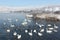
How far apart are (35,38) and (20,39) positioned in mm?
1944

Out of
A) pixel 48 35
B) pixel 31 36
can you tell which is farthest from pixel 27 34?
pixel 48 35

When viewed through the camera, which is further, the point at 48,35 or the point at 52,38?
the point at 48,35

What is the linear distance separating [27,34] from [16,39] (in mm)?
3109

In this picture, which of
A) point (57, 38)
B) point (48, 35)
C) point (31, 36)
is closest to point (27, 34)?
A: point (31, 36)

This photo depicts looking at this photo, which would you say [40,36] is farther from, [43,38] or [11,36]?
[11,36]

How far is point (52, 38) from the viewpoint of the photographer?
22938mm

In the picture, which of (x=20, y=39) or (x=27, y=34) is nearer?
(x=20, y=39)

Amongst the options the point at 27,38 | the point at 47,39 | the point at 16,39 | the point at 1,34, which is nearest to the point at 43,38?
the point at 47,39

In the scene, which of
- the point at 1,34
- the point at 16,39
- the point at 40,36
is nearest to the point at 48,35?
the point at 40,36

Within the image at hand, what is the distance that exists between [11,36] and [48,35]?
16.5ft

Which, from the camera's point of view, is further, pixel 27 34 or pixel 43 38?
pixel 27 34

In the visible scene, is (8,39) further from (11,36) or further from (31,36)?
(31,36)

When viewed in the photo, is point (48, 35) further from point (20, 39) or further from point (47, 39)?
point (20, 39)

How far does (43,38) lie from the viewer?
23000 millimetres
